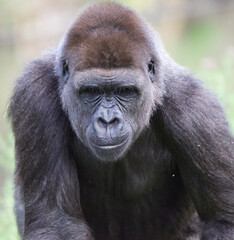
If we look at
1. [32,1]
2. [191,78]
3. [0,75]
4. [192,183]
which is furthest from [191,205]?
[32,1]

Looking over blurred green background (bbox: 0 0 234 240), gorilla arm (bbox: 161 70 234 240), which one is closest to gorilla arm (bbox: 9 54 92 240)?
gorilla arm (bbox: 161 70 234 240)

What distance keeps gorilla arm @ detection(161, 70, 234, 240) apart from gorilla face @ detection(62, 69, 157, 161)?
27cm

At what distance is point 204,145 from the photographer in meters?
5.76

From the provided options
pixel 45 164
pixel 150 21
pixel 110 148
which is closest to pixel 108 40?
pixel 110 148

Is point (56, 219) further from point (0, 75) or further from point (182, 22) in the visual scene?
point (182, 22)

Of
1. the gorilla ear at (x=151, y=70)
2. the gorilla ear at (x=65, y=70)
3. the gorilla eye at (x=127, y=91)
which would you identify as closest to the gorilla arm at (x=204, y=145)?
the gorilla ear at (x=151, y=70)

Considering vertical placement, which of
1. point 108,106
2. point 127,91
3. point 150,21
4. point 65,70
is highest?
point 150,21

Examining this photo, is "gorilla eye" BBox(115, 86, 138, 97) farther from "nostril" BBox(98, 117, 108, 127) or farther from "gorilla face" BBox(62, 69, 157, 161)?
"nostril" BBox(98, 117, 108, 127)

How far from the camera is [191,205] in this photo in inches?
254

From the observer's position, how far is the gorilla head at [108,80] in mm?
5371

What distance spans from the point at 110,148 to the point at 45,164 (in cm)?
72

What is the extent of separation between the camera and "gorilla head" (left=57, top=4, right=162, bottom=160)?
17.6 feet

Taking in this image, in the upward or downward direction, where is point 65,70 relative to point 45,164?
upward

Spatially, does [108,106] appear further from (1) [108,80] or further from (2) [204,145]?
(2) [204,145]
